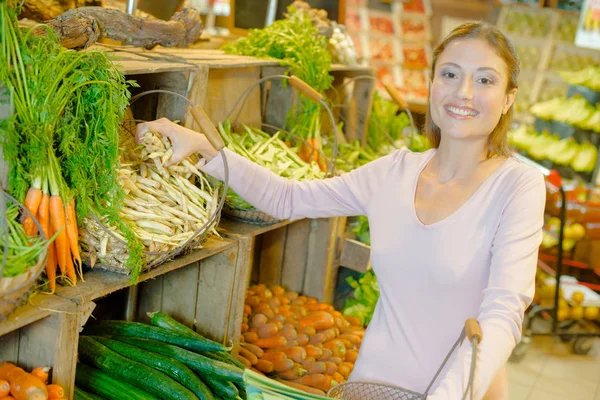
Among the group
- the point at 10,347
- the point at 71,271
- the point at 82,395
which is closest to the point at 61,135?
the point at 71,271

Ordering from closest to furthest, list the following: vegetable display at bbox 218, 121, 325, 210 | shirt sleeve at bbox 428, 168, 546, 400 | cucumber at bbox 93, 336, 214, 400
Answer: shirt sleeve at bbox 428, 168, 546, 400
cucumber at bbox 93, 336, 214, 400
vegetable display at bbox 218, 121, 325, 210

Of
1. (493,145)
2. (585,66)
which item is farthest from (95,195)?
(585,66)

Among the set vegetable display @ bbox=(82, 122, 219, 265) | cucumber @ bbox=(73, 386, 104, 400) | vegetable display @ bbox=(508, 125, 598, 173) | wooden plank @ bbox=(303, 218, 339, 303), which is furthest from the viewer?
vegetable display @ bbox=(508, 125, 598, 173)

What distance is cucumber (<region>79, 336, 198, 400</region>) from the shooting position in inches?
93.8

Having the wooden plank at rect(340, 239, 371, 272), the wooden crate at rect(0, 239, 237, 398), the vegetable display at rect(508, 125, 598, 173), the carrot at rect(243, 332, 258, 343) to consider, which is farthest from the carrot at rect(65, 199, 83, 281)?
the vegetable display at rect(508, 125, 598, 173)

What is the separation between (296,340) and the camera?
3385mm

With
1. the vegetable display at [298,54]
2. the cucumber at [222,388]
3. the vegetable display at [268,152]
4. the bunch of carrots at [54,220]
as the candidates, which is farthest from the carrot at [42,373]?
the vegetable display at [298,54]

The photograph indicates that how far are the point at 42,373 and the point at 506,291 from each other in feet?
4.10

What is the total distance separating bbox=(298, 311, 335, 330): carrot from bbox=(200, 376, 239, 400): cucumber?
0.92 meters

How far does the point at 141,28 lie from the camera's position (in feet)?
8.83

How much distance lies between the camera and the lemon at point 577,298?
5.50 meters

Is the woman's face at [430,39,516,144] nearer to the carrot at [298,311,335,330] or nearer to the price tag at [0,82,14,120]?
the price tag at [0,82,14,120]

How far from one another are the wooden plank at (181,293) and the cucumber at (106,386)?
0.48 meters

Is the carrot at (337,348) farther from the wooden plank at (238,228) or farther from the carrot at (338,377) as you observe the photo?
the wooden plank at (238,228)
